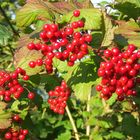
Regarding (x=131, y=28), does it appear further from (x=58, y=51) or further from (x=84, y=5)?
(x=58, y=51)

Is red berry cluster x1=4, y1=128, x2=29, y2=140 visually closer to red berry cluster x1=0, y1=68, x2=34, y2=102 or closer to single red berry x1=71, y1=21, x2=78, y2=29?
red berry cluster x1=0, y1=68, x2=34, y2=102

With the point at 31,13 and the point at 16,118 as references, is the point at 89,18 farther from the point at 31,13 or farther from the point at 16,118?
the point at 16,118

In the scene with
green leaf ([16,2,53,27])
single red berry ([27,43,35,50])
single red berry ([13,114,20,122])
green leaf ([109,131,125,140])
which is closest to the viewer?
single red berry ([27,43,35,50])

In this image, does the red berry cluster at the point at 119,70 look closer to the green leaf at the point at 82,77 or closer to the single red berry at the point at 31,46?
the green leaf at the point at 82,77

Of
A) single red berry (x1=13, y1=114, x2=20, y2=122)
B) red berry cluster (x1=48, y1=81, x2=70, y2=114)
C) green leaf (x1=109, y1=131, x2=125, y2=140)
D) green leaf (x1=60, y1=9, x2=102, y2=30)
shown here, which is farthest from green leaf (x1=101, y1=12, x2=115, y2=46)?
green leaf (x1=109, y1=131, x2=125, y2=140)

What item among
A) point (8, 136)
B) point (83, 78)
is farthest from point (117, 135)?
point (83, 78)

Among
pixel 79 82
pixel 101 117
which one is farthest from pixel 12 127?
pixel 101 117
